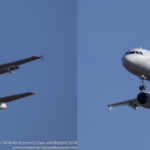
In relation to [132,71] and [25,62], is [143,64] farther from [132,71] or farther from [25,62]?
[25,62]

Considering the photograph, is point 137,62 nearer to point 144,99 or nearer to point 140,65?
point 140,65

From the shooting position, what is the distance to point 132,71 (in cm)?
3738

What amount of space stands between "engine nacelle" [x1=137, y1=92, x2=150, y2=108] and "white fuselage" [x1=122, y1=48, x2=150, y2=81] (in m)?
2.19

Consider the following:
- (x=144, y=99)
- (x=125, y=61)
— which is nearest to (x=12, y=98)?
(x=125, y=61)

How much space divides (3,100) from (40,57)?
309 inches

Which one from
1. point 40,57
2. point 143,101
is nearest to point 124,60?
point 143,101

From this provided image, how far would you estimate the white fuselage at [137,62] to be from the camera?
121 feet

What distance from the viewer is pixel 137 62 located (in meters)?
36.8

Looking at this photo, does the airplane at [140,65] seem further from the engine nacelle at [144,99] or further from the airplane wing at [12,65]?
the airplane wing at [12,65]


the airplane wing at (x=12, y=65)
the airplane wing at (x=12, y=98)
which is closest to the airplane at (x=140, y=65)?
the airplane wing at (x=12, y=98)

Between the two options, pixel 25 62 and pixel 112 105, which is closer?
pixel 112 105

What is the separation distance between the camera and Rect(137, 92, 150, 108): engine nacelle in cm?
3871

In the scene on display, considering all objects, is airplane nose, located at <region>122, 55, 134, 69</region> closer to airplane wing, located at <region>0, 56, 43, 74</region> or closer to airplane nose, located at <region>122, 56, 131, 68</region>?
airplane nose, located at <region>122, 56, 131, 68</region>

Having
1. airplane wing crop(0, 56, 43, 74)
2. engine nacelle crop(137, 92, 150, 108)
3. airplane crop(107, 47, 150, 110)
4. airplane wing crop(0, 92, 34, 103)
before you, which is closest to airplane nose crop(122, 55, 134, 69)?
airplane crop(107, 47, 150, 110)
